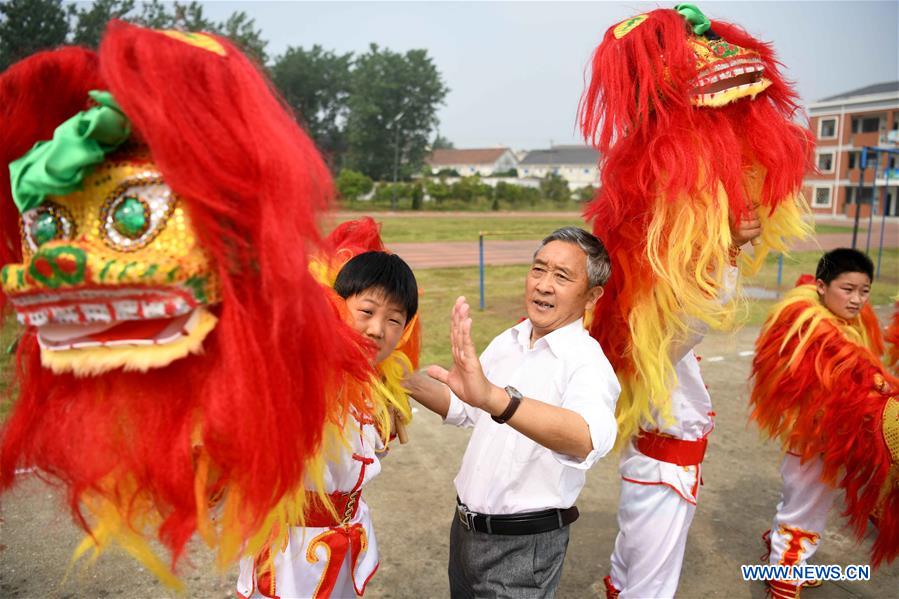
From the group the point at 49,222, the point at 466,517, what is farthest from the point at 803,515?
the point at 49,222

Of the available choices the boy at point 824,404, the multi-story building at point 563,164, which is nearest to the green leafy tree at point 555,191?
the multi-story building at point 563,164

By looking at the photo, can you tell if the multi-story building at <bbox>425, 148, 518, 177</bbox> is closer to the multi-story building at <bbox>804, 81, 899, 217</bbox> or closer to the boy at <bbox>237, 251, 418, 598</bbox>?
the multi-story building at <bbox>804, 81, 899, 217</bbox>

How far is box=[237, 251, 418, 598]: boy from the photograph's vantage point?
6.02 ft

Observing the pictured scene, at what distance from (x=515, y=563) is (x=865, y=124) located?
139ft

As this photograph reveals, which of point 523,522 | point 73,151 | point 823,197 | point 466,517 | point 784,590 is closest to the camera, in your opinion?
point 73,151

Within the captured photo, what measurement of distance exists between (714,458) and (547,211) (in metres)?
31.8

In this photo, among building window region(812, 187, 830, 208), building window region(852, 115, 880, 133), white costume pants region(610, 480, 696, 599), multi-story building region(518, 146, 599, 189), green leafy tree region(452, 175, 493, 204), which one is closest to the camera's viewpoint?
white costume pants region(610, 480, 696, 599)

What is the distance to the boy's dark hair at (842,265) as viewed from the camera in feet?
9.90

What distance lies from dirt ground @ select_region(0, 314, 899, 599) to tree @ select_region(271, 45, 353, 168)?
146 ft

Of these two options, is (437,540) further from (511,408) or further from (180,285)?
(180,285)

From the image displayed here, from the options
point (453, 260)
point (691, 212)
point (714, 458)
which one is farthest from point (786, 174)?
point (453, 260)

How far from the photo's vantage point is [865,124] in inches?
1439

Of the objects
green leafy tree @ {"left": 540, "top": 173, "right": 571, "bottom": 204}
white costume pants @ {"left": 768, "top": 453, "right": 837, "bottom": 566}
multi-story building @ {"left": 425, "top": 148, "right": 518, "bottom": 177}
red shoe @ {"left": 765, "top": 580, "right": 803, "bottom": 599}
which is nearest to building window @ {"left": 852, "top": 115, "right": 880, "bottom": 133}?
green leafy tree @ {"left": 540, "top": 173, "right": 571, "bottom": 204}

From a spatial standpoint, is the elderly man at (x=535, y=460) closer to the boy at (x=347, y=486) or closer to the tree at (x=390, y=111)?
the boy at (x=347, y=486)
